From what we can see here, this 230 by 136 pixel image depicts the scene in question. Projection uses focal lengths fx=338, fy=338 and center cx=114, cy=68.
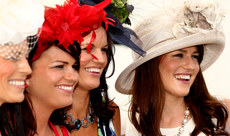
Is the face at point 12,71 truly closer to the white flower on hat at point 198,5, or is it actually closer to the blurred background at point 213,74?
the white flower on hat at point 198,5

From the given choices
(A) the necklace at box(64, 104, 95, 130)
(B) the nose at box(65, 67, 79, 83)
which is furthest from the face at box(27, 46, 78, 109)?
(A) the necklace at box(64, 104, 95, 130)

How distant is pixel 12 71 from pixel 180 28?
4.80 feet

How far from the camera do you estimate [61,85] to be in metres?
2.17

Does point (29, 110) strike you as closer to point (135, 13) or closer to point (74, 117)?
point (74, 117)

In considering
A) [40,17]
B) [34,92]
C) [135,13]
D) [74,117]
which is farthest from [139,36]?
[40,17]

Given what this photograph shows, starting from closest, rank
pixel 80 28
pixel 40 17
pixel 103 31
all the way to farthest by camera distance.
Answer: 1. pixel 40 17
2. pixel 80 28
3. pixel 103 31

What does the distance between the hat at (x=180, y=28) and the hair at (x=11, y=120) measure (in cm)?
121

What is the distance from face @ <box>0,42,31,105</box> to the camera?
65.2 inches

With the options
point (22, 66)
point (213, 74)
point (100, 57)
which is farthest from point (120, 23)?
point (213, 74)

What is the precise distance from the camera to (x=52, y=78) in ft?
6.91

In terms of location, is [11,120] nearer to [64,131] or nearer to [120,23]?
[64,131]

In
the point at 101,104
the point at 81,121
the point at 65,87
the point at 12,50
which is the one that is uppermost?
the point at 12,50

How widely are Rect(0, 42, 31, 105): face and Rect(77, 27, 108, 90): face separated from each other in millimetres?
839

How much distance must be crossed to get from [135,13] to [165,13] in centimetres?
27
